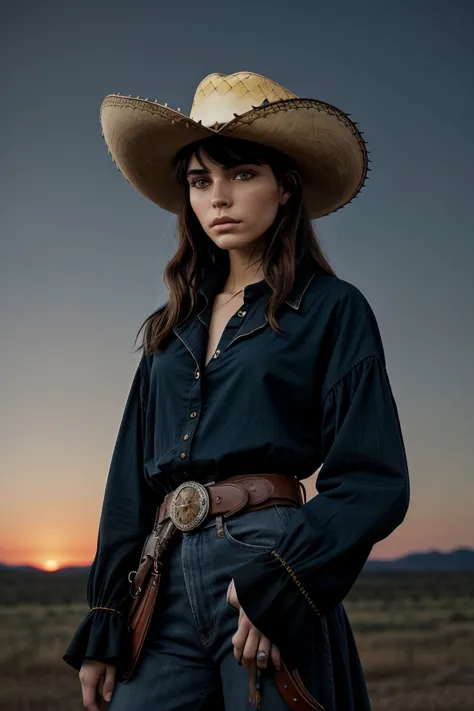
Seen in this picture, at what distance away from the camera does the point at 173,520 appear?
189cm

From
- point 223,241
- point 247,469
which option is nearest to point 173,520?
point 247,469

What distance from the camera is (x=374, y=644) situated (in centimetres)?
657

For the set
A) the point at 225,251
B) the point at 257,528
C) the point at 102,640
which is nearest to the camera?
the point at 257,528

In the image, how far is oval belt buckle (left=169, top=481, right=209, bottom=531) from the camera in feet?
6.08

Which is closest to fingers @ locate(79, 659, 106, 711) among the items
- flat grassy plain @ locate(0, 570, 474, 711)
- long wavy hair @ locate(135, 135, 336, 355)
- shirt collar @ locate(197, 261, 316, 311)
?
long wavy hair @ locate(135, 135, 336, 355)

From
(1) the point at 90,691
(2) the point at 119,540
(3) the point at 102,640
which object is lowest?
(1) the point at 90,691

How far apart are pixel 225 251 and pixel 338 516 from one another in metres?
0.73

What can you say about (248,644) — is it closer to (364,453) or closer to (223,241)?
(364,453)

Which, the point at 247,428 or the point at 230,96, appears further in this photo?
the point at 230,96

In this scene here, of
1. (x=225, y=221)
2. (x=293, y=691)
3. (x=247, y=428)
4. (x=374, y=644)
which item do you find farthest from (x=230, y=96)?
(x=374, y=644)

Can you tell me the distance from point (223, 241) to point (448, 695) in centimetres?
436

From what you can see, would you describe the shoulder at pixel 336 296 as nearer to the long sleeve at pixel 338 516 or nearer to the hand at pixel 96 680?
the long sleeve at pixel 338 516

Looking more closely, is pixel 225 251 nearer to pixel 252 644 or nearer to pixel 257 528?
pixel 257 528

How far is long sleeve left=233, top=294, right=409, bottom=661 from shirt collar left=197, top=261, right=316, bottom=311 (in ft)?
0.60
